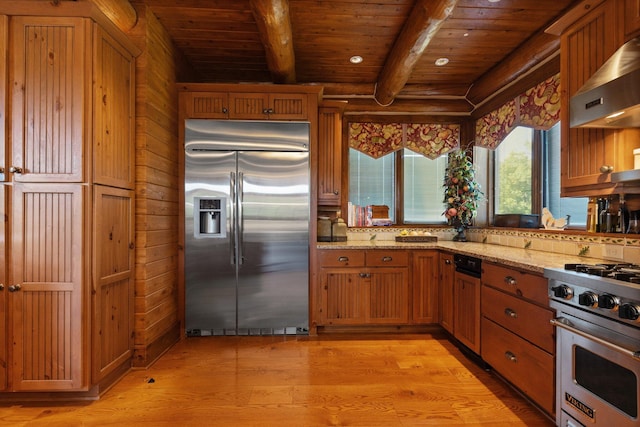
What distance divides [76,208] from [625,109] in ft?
10.1

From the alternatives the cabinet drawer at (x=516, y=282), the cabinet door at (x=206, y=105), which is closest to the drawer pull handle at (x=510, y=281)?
the cabinet drawer at (x=516, y=282)

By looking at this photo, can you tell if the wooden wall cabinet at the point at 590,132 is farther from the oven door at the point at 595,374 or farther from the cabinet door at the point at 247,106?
the cabinet door at the point at 247,106

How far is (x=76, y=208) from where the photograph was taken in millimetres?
2031

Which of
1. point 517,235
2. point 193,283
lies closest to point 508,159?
point 517,235

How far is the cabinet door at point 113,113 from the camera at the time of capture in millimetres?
2129

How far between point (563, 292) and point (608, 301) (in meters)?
0.25

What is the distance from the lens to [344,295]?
3.27m

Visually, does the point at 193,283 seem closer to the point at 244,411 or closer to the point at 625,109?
the point at 244,411

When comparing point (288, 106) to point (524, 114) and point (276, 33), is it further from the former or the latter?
point (524, 114)

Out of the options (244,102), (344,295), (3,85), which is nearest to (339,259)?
(344,295)

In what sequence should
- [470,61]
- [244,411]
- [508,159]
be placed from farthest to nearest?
[508,159] → [470,61] → [244,411]

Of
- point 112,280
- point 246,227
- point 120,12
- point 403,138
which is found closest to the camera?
point 112,280

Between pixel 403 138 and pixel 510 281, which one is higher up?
pixel 403 138

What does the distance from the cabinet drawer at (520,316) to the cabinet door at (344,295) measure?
1174 mm
